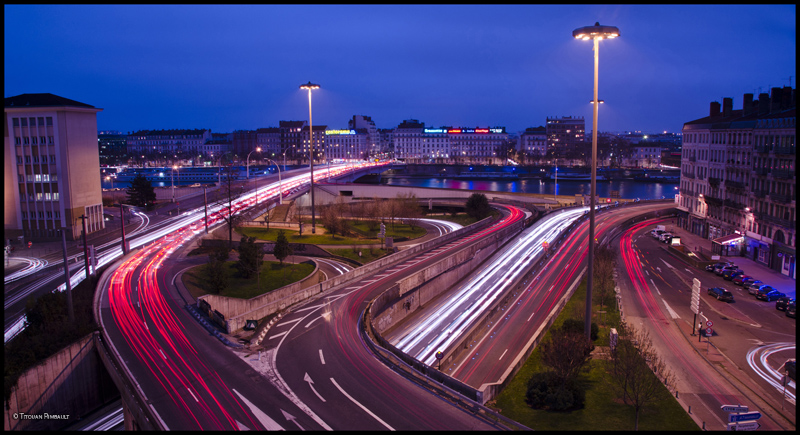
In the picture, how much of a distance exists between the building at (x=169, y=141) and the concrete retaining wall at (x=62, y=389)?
17926cm

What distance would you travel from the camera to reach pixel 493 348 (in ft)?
76.8

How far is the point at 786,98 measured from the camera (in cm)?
4234

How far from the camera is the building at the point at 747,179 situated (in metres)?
36.6

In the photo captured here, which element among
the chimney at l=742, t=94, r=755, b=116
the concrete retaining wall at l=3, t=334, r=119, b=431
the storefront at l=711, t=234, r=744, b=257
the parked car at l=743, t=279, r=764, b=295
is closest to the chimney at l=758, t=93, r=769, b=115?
the chimney at l=742, t=94, r=755, b=116

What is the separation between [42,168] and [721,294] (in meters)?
54.2

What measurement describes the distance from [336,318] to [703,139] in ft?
154

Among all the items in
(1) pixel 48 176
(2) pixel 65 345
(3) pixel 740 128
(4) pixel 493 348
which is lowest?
(4) pixel 493 348

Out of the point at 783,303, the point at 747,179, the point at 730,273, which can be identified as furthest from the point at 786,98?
the point at 783,303

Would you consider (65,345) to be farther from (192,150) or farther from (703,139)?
(192,150)

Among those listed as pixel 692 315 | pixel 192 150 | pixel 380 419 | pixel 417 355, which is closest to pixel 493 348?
pixel 417 355

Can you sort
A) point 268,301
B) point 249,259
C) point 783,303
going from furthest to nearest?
1. point 249,259
2. point 783,303
3. point 268,301

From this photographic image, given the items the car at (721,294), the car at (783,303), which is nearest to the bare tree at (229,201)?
the car at (721,294)

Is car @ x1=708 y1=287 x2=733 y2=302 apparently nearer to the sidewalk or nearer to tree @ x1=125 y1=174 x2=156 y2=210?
the sidewalk

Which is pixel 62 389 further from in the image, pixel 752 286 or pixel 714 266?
pixel 714 266
